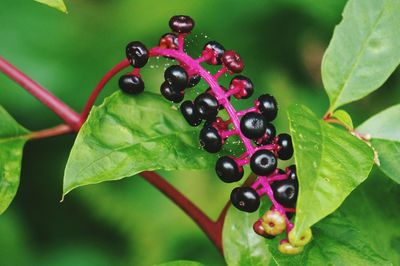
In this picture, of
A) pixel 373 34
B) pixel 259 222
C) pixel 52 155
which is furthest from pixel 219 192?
pixel 259 222

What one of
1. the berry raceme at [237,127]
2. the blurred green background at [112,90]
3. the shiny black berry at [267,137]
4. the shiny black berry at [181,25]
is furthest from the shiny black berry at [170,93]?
the blurred green background at [112,90]

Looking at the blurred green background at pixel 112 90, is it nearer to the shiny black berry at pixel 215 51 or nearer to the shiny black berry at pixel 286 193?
the shiny black berry at pixel 215 51

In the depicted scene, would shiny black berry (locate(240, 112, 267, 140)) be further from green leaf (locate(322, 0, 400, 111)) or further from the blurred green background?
the blurred green background

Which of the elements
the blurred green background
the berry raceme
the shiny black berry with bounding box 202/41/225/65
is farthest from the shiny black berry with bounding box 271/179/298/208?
the blurred green background

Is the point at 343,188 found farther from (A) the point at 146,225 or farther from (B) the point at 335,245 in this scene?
(A) the point at 146,225

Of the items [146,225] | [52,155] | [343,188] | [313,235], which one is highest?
[343,188]

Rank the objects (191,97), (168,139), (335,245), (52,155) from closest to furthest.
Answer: (335,245) < (168,139) < (191,97) < (52,155)
